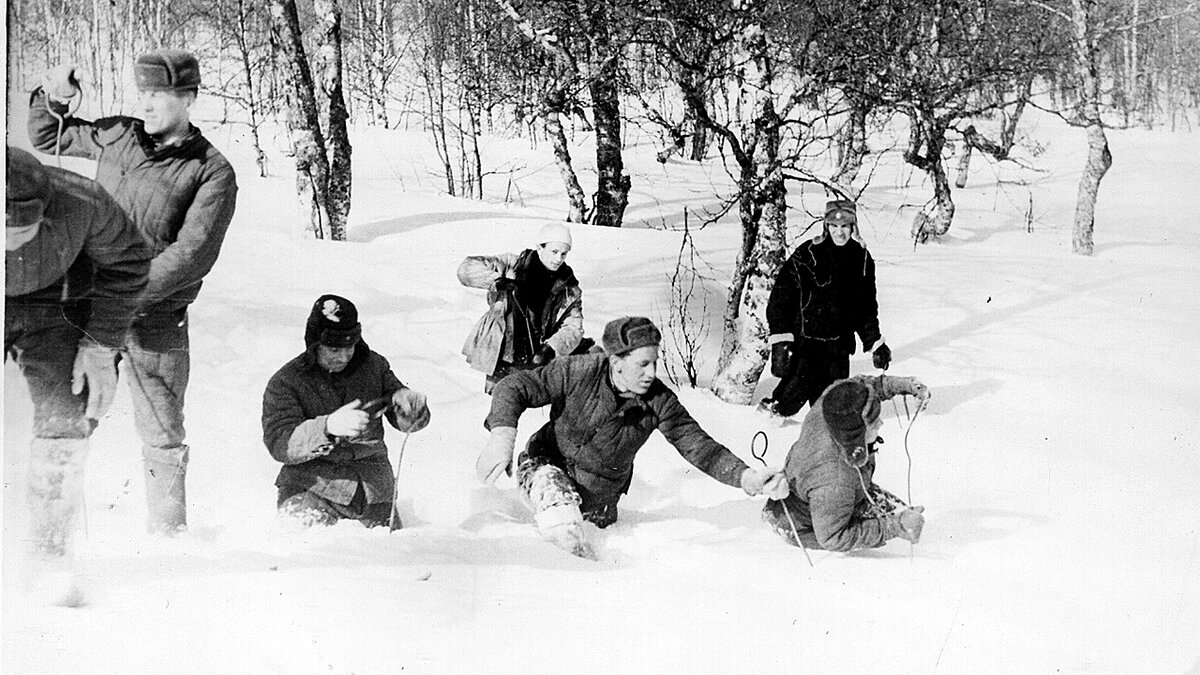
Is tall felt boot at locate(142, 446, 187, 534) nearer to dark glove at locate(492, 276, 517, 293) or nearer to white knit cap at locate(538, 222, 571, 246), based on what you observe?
dark glove at locate(492, 276, 517, 293)

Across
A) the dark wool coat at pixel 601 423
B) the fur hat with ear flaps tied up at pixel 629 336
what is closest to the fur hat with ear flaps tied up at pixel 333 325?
the dark wool coat at pixel 601 423

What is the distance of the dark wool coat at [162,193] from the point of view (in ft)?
8.54

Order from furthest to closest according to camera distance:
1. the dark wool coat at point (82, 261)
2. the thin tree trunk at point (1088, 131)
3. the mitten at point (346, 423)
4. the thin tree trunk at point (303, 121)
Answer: the thin tree trunk at point (1088, 131) < the thin tree trunk at point (303, 121) < the dark wool coat at point (82, 261) < the mitten at point (346, 423)

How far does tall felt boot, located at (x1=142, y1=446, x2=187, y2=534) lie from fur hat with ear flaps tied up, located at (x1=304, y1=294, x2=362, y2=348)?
0.46 meters

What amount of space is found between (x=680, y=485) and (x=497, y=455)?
642 mm

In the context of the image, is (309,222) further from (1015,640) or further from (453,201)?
(1015,640)

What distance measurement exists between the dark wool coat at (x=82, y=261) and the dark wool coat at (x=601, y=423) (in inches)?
38.2

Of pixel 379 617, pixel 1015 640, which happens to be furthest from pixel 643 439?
pixel 1015 640

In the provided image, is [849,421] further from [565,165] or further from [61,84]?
[61,84]

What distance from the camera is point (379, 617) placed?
2.59 meters

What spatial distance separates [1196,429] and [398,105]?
2.60 m

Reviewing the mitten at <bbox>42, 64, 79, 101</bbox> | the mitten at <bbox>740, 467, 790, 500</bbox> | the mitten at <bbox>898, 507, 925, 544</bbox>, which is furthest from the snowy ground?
the mitten at <bbox>42, 64, 79, 101</bbox>

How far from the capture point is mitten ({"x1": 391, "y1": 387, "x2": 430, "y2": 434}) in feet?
8.73

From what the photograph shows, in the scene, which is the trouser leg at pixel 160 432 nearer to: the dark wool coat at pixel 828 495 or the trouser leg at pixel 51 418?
the trouser leg at pixel 51 418
